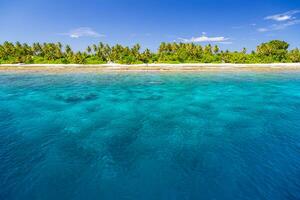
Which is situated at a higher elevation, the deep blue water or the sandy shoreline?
the sandy shoreline

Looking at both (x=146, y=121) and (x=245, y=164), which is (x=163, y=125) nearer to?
(x=146, y=121)

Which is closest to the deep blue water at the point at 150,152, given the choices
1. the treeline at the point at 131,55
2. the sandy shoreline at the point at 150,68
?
the sandy shoreline at the point at 150,68

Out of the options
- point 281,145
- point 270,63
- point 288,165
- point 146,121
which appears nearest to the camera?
point 288,165

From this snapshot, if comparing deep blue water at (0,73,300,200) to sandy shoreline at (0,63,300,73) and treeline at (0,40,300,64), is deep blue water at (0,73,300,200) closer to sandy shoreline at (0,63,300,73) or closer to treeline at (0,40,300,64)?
sandy shoreline at (0,63,300,73)

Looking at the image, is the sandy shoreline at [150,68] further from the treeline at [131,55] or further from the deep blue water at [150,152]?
the deep blue water at [150,152]

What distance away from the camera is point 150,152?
1200cm

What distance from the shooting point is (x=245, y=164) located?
420 inches

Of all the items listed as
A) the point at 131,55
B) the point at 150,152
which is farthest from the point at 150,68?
the point at 150,152

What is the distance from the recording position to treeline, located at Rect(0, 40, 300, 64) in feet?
275

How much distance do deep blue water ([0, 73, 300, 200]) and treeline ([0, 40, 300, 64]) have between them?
216ft

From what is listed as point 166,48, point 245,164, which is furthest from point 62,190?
point 166,48

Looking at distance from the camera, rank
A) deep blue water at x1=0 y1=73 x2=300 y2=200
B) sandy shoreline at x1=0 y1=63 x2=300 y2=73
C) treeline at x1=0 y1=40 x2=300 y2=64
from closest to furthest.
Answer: deep blue water at x1=0 y1=73 x2=300 y2=200 < sandy shoreline at x1=0 y1=63 x2=300 y2=73 < treeline at x1=0 y1=40 x2=300 y2=64

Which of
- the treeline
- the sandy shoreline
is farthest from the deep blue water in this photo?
the treeline

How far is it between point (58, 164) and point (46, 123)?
765 centimetres
